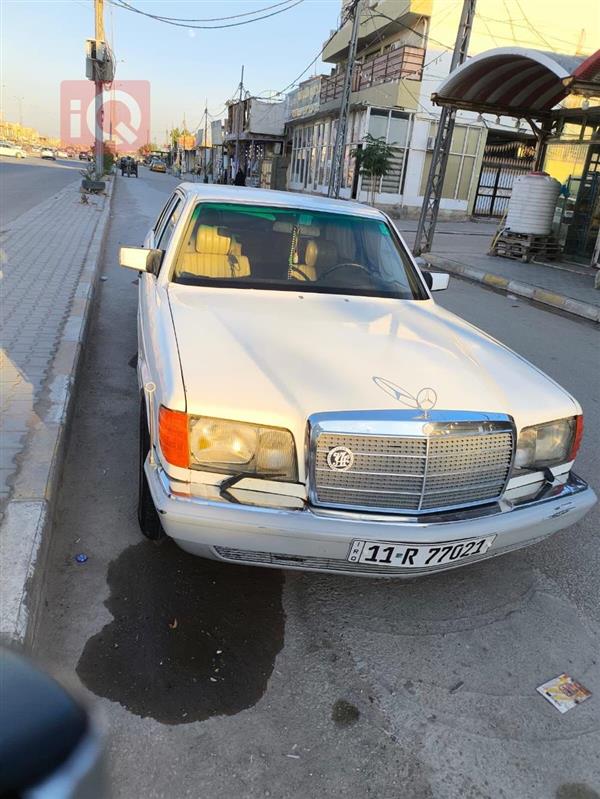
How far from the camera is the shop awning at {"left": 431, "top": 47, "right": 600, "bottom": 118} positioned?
1230cm

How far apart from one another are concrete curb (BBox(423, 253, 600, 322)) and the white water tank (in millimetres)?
2178

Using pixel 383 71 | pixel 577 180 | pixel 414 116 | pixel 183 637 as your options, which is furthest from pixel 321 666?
pixel 383 71

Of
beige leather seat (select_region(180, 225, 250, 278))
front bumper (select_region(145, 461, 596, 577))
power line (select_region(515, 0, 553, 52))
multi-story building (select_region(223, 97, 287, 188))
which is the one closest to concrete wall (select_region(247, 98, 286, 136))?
multi-story building (select_region(223, 97, 287, 188))

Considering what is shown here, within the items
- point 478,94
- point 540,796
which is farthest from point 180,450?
point 478,94

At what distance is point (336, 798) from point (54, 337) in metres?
5.01

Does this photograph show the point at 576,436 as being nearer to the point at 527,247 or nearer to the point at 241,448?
the point at 241,448

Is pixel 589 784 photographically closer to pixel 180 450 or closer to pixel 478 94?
pixel 180 450

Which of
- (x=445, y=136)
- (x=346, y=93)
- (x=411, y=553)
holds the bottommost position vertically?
(x=411, y=553)

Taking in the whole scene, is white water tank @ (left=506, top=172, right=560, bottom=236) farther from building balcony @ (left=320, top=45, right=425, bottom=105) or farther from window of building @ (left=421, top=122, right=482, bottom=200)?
window of building @ (left=421, top=122, right=482, bottom=200)

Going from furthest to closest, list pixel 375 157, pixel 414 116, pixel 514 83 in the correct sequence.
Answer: pixel 414 116
pixel 375 157
pixel 514 83

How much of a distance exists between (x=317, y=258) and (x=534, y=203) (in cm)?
1303

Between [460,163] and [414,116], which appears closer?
[414,116]

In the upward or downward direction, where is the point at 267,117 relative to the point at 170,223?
upward

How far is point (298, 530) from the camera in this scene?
2326mm
